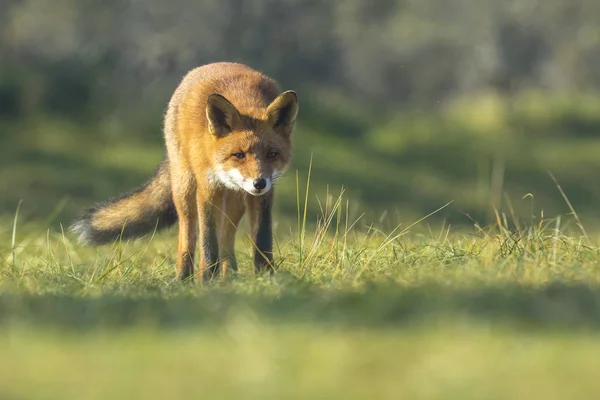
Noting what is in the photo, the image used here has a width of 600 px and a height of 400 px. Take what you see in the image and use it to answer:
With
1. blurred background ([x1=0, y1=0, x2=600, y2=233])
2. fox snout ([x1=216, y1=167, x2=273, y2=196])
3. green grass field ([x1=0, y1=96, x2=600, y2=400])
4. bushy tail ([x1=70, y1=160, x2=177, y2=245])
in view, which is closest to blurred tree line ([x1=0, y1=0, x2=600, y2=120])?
blurred background ([x1=0, y1=0, x2=600, y2=233])

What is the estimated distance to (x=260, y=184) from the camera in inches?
232

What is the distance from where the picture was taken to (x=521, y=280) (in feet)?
14.3

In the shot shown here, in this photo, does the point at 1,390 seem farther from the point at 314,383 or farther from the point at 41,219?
the point at 41,219

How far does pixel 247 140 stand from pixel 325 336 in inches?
122

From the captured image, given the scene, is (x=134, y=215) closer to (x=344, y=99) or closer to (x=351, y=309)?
(x=351, y=309)

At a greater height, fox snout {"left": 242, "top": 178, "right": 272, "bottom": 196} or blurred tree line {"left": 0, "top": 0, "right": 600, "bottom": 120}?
fox snout {"left": 242, "top": 178, "right": 272, "bottom": 196}

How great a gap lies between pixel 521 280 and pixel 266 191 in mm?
2111

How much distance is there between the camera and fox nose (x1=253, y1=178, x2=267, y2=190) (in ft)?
19.3

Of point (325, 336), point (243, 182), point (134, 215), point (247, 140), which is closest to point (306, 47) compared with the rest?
point (134, 215)

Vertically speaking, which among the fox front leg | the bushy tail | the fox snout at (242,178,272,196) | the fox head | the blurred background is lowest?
the blurred background

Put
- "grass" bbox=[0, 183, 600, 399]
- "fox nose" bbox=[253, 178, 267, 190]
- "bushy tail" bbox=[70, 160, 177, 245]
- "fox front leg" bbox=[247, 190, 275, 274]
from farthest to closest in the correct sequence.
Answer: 1. "bushy tail" bbox=[70, 160, 177, 245]
2. "fox front leg" bbox=[247, 190, 275, 274]
3. "fox nose" bbox=[253, 178, 267, 190]
4. "grass" bbox=[0, 183, 600, 399]

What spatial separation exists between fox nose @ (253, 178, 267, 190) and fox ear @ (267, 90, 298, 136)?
50 centimetres

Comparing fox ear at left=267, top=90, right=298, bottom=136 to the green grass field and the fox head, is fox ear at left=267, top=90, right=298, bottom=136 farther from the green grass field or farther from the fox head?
the green grass field

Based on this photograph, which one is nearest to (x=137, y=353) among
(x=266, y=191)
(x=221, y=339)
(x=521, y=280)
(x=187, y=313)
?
(x=221, y=339)
